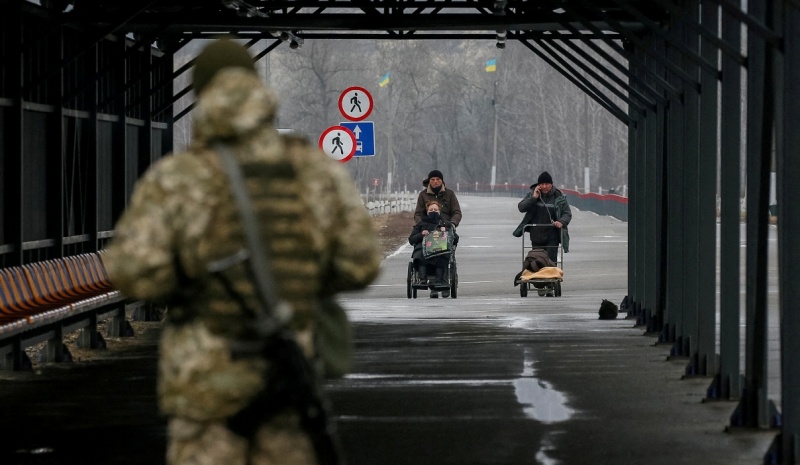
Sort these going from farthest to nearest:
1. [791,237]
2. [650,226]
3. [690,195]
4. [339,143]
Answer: [339,143], [650,226], [690,195], [791,237]

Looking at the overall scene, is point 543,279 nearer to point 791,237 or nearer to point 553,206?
point 553,206

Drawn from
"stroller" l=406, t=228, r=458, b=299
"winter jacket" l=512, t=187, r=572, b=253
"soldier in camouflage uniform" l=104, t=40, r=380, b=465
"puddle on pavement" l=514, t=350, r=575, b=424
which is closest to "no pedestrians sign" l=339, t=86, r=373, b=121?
"stroller" l=406, t=228, r=458, b=299

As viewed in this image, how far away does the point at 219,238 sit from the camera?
16.1ft

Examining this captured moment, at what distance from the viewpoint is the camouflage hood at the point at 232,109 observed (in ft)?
16.1

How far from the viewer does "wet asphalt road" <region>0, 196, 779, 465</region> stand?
33.4 feet

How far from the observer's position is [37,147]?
17266mm

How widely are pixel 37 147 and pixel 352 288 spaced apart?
12.5 meters

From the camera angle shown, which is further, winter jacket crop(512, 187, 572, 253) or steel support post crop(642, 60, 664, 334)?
winter jacket crop(512, 187, 572, 253)

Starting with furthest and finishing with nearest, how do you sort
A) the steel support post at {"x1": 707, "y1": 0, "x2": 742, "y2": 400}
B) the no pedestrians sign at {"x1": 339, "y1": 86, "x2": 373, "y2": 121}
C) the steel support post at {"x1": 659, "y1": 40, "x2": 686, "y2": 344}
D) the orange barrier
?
the no pedestrians sign at {"x1": 339, "y1": 86, "x2": 373, "y2": 121}
the steel support post at {"x1": 659, "y1": 40, "x2": 686, "y2": 344}
the orange barrier
the steel support post at {"x1": 707, "y1": 0, "x2": 742, "y2": 400}

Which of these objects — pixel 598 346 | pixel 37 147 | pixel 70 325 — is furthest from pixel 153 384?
pixel 598 346

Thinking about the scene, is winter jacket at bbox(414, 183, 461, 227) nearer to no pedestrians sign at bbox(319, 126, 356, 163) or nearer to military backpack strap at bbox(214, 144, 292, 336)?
no pedestrians sign at bbox(319, 126, 356, 163)

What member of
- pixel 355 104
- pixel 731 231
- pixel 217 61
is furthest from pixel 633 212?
pixel 217 61

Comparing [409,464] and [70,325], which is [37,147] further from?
[409,464]

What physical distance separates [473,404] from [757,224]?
2.82m
